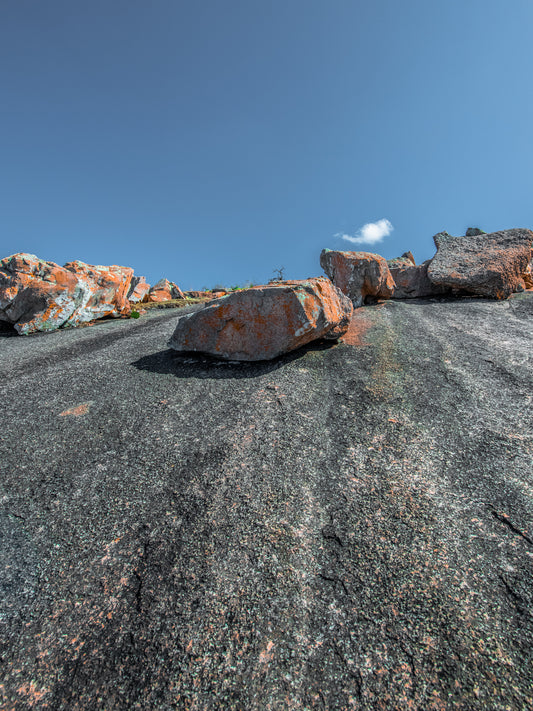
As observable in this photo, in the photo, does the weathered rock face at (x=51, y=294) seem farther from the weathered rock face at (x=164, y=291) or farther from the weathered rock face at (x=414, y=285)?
the weathered rock face at (x=414, y=285)

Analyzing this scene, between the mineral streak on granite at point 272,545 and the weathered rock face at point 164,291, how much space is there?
10426 millimetres

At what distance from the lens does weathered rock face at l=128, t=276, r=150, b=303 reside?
511 inches

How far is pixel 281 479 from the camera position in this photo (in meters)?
2.82

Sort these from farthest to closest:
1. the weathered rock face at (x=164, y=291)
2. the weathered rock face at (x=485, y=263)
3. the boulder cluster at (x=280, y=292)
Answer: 1. the weathered rock face at (x=164, y=291)
2. the weathered rock face at (x=485, y=263)
3. the boulder cluster at (x=280, y=292)

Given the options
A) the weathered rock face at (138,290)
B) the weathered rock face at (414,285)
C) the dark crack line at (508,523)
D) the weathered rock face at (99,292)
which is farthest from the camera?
the weathered rock face at (138,290)

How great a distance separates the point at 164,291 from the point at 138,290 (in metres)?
1.95

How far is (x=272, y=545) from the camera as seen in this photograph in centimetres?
225

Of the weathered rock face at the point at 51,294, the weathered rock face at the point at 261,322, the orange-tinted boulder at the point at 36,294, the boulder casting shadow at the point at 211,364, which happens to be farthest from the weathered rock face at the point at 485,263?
the orange-tinted boulder at the point at 36,294

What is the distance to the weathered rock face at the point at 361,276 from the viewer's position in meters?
8.73

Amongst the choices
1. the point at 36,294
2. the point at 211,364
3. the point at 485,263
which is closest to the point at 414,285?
the point at 485,263

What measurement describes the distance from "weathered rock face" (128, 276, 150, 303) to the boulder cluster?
1725 mm

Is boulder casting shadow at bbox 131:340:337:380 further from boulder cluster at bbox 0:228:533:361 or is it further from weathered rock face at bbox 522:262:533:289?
weathered rock face at bbox 522:262:533:289

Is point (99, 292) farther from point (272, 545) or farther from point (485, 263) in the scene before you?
point (485, 263)

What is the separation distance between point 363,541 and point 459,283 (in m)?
9.03
